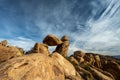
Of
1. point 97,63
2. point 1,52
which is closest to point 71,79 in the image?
point 1,52

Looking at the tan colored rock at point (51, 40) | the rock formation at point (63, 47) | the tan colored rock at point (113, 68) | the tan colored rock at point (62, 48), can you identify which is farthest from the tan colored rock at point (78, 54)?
the tan colored rock at point (51, 40)

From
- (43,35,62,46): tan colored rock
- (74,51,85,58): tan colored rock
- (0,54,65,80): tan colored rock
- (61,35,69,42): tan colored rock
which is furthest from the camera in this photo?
(74,51,85,58): tan colored rock

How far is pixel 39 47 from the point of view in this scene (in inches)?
1702

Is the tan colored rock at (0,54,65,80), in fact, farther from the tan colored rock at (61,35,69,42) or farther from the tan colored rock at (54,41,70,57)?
the tan colored rock at (61,35,69,42)

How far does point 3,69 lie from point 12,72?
3.07 ft

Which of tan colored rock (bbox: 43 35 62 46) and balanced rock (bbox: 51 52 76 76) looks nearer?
balanced rock (bbox: 51 52 76 76)

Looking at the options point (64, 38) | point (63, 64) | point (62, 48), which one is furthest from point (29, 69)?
point (64, 38)

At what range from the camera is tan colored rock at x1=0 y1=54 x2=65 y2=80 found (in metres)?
11.8

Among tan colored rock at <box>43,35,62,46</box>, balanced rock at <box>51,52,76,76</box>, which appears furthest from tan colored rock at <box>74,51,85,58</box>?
balanced rock at <box>51,52,76,76</box>

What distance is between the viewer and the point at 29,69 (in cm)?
1301

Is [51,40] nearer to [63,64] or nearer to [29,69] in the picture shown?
[63,64]

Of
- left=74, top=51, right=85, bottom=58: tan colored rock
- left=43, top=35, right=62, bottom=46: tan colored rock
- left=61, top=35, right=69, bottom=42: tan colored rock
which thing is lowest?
left=74, top=51, right=85, bottom=58: tan colored rock

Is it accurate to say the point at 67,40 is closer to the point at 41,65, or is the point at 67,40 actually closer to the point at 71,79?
the point at 71,79

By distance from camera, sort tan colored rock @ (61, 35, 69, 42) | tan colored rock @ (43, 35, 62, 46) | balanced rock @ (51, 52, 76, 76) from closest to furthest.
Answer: balanced rock @ (51, 52, 76, 76)
tan colored rock @ (43, 35, 62, 46)
tan colored rock @ (61, 35, 69, 42)
